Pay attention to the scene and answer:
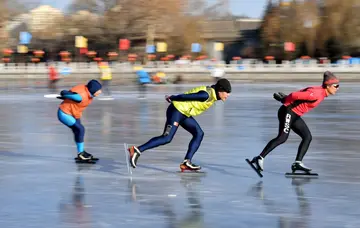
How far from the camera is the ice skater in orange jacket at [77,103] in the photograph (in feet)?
34.4

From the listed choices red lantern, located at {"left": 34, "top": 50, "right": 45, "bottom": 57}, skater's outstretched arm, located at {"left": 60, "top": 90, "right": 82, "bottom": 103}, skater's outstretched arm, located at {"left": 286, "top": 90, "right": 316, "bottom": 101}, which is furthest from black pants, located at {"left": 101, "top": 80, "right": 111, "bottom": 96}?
red lantern, located at {"left": 34, "top": 50, "right": 45, "bottom": 57}

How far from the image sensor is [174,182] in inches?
362

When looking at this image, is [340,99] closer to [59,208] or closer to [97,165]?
[97,165]

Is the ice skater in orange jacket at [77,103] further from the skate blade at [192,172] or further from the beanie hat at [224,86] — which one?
the beanie hat at [224,86]

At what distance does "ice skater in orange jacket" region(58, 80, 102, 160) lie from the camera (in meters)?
10.5

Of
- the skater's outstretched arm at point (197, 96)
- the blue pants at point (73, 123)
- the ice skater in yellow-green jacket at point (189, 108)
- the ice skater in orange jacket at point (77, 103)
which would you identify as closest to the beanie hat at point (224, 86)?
the ice skater in yellow-green jacket at point (189, 108)

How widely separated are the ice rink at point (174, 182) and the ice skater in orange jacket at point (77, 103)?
440 millimetres

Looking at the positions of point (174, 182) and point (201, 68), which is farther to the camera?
point (201, 68)

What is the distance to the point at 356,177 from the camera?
31.2 ft

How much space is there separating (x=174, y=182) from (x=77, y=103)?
2196 mm

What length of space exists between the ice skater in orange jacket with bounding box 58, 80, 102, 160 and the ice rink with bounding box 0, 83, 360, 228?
44 centimetres

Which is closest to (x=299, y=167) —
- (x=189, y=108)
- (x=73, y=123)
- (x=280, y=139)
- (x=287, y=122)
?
(x=280, y=139)

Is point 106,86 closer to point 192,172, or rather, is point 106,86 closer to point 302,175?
point 192,172

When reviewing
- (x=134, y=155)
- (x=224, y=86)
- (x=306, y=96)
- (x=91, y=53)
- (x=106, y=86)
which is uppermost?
(x=224, y=86)
